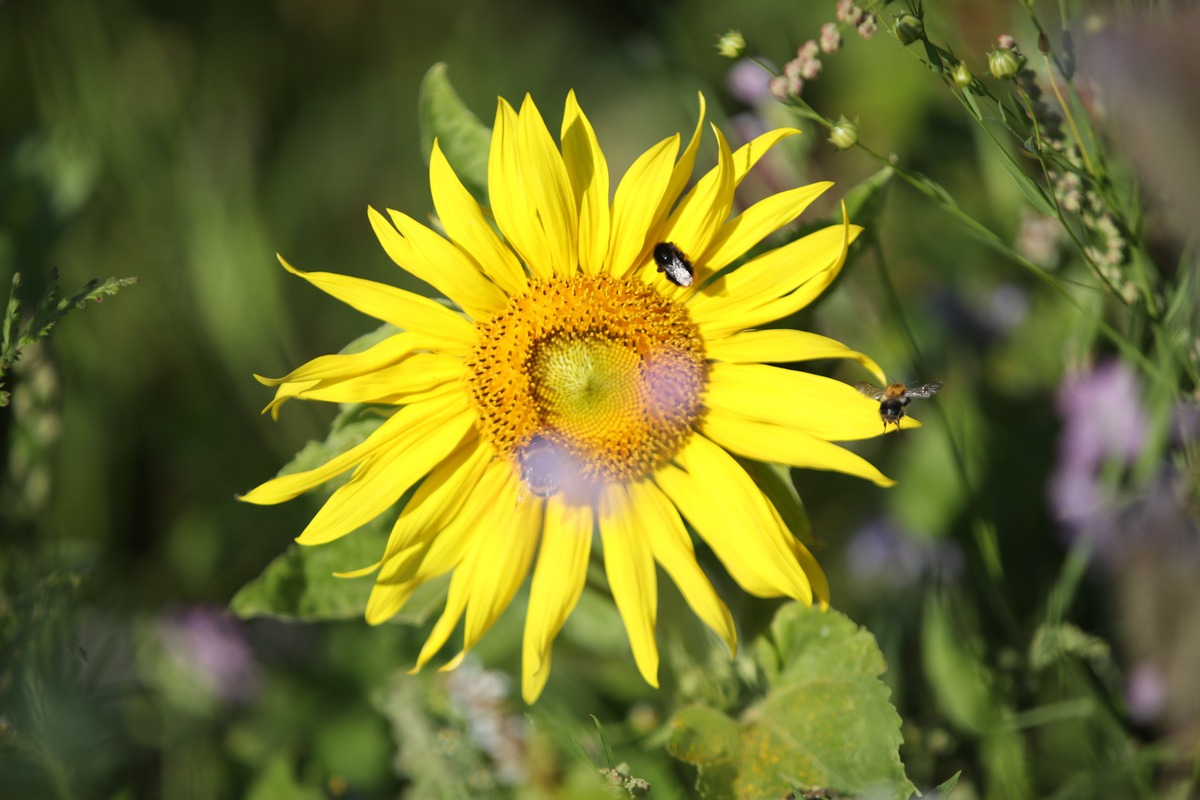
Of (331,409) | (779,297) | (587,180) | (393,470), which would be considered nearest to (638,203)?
(587,180)

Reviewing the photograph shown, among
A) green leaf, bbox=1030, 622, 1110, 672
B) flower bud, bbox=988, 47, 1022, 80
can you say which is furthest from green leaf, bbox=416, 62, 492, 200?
green leaf, bbox=1030, 622, 1110, 672

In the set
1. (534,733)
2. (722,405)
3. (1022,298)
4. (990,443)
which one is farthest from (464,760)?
(1022,298)

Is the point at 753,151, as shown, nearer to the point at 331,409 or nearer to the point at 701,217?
the point at 701,217

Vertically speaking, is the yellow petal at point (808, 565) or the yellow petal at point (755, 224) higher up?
the yellow petal at point (755, 224)

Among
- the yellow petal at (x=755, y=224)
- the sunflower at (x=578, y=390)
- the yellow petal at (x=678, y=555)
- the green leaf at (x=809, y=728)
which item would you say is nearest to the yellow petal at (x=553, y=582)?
the sunflower at (x=578, y=390)

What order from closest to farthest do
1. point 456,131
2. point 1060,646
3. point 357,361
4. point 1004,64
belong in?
1. point 1004,64
2. point 357,361
3. point 456,131
4. point 1060,646

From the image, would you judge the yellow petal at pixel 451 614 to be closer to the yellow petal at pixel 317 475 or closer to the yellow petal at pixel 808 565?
the yellow petal at pixel 317 475
